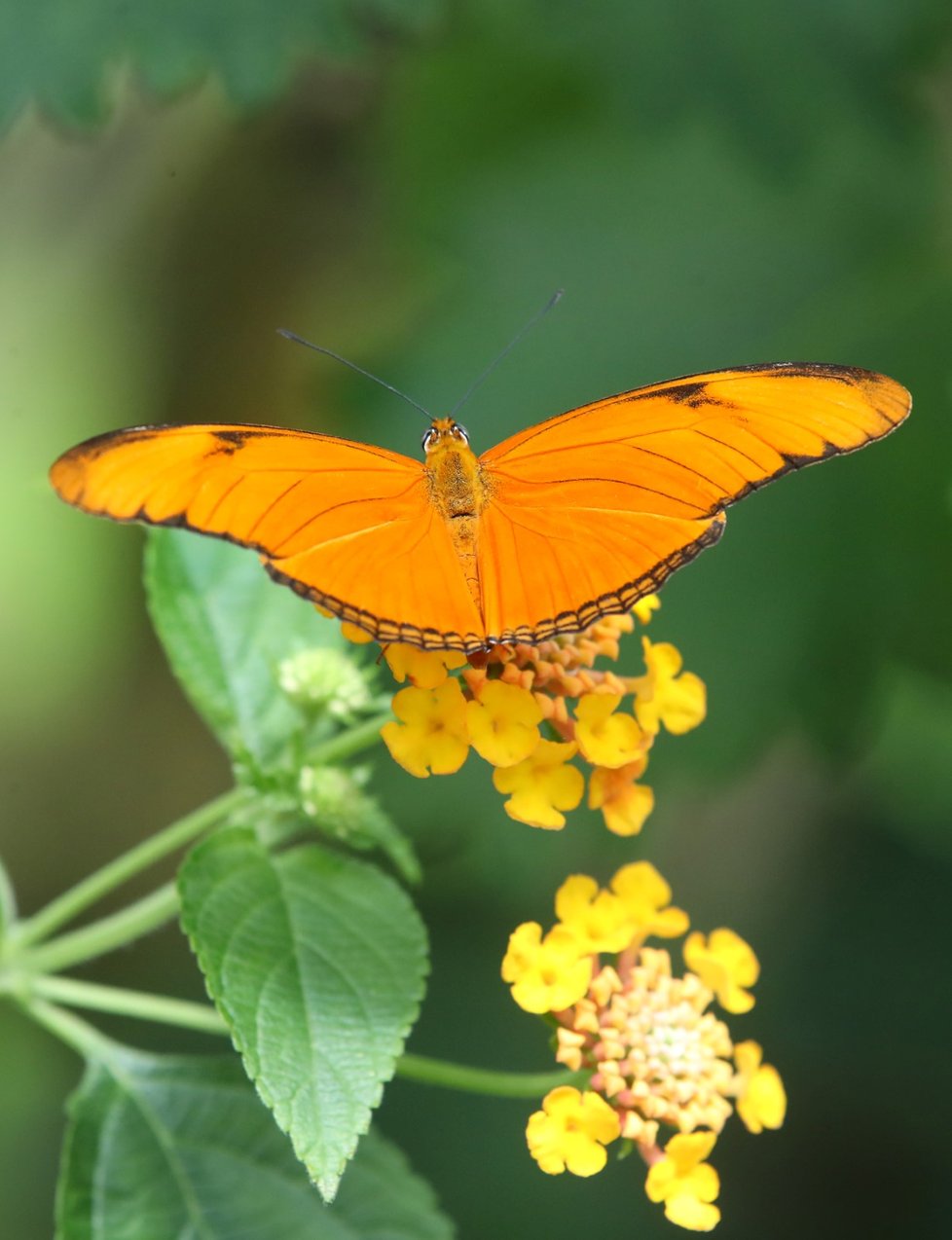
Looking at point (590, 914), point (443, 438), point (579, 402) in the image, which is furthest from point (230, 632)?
point (579, 402)

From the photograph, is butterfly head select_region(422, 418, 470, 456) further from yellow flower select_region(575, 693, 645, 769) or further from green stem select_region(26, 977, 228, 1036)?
green stem select_region(26, 977, 228, 1036)

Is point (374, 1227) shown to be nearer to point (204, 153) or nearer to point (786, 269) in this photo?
point (786, 269)

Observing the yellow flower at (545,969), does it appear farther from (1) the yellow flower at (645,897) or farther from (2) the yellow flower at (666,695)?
(2) the yellow flower at (666,695)

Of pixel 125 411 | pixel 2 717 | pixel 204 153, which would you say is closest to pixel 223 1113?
pixel 2 717

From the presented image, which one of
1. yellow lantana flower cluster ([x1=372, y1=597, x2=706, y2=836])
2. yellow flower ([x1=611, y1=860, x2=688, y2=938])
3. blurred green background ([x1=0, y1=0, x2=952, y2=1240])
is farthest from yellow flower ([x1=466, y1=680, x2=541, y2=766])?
blurred green background ([x1=0, y1=0, x2=952, y2=1240])

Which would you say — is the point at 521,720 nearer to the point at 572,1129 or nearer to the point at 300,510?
the point at 300,510

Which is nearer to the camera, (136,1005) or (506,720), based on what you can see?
(506,720)
